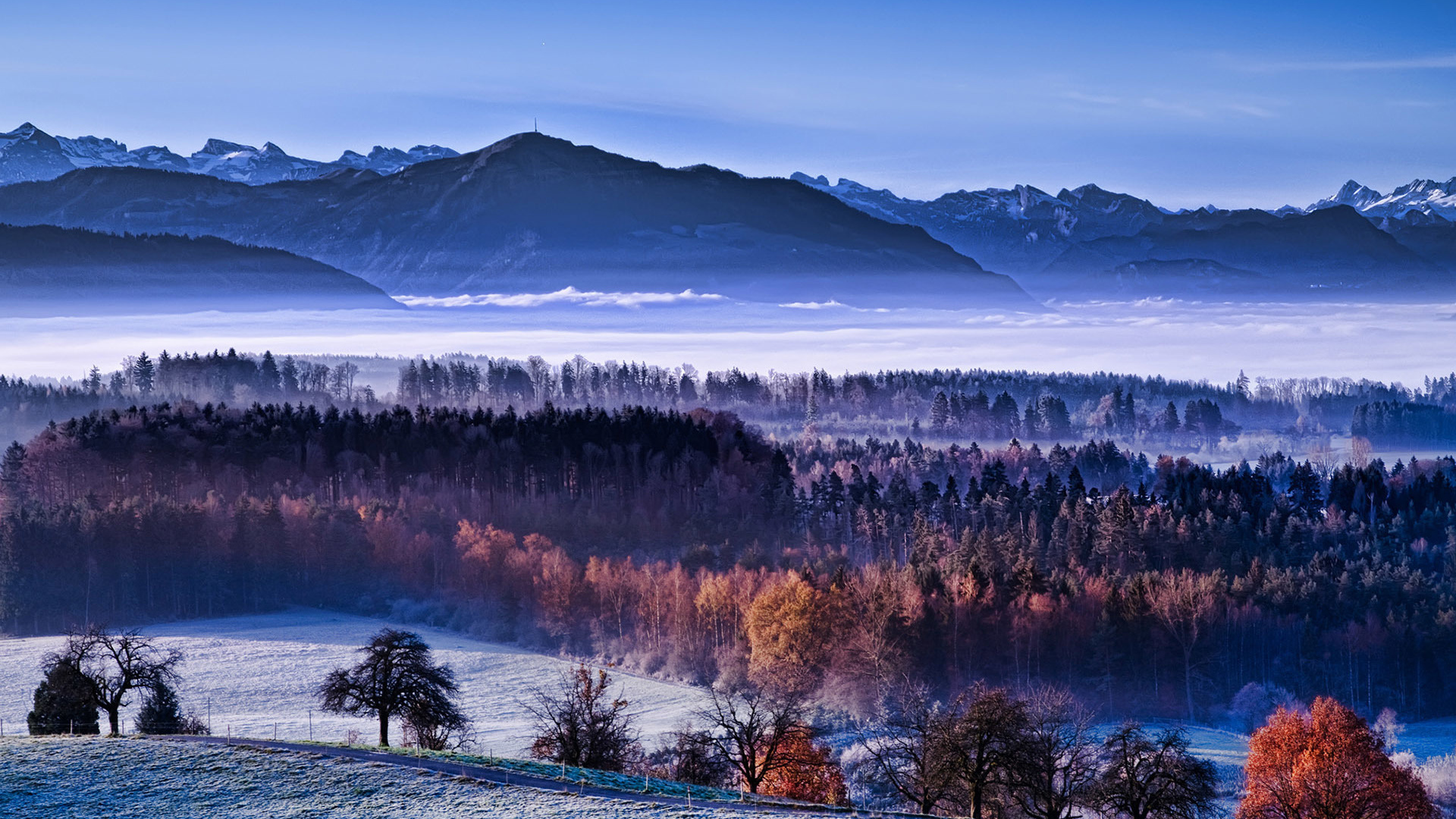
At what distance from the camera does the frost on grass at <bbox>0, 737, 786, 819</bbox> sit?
1889 inches

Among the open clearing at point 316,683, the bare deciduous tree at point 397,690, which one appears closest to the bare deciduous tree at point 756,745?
the open clearing at point 316,683

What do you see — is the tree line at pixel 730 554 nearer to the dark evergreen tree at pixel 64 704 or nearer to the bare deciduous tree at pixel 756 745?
the bare deciduous tree at pixel 756 745

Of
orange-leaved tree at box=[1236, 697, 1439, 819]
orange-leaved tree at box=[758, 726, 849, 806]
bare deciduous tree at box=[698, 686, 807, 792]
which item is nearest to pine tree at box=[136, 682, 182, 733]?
bare deciduous tree at box=[698, 686, 807, 792]

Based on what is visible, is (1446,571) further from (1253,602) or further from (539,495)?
(539,495)

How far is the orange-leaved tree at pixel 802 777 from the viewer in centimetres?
6538

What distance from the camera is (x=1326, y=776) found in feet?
215

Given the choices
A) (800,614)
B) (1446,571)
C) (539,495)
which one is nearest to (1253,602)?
(1446,571)

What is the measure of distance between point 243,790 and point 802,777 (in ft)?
92.3

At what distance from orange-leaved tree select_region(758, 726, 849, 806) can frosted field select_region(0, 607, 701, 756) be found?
14056mm

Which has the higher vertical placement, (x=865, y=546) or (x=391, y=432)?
(x=391, y=432)

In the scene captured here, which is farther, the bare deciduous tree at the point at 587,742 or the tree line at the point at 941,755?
the bare deciduous tree at the point at 587,742

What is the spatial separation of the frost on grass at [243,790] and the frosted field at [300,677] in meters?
18.9

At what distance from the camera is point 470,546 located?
429 ft

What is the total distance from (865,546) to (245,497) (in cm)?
6856
